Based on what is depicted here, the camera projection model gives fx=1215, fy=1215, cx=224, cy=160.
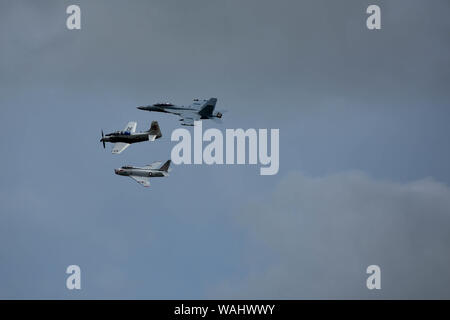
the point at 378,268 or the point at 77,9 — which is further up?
the point at 77,9
